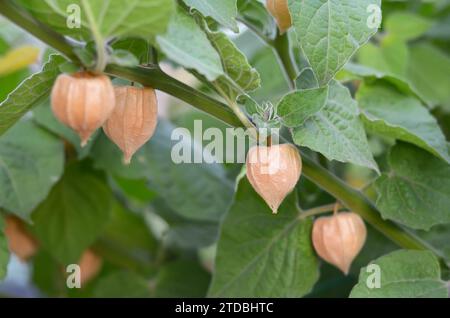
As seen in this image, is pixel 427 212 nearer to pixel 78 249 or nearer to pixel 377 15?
pixel 377 15

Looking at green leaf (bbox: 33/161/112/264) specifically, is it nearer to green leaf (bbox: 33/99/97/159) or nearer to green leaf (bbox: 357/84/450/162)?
green leaf (bbox: 33/99/97/159)

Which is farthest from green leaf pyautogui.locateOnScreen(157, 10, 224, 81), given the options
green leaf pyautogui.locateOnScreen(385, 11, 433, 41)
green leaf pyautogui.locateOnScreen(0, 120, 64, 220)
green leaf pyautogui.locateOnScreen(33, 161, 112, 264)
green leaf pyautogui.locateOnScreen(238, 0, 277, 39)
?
green leaf pyautogui.locateOnScreen(385, 11, 433, 41)

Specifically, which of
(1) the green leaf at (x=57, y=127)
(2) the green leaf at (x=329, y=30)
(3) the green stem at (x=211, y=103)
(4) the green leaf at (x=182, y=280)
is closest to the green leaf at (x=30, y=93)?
(3) the green stem at (x=211, y=103)

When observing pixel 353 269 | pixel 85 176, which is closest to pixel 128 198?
pixel 85 176

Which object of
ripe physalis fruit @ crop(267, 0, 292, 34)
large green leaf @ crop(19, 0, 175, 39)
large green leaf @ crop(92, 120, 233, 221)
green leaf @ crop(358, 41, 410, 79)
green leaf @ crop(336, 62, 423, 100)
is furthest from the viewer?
green leaf @ crop(358, 41, 410, 79)

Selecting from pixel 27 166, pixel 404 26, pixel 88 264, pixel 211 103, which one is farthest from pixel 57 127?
pixel 404 26

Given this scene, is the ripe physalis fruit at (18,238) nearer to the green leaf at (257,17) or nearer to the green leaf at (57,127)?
the green leaf at (57,127)
